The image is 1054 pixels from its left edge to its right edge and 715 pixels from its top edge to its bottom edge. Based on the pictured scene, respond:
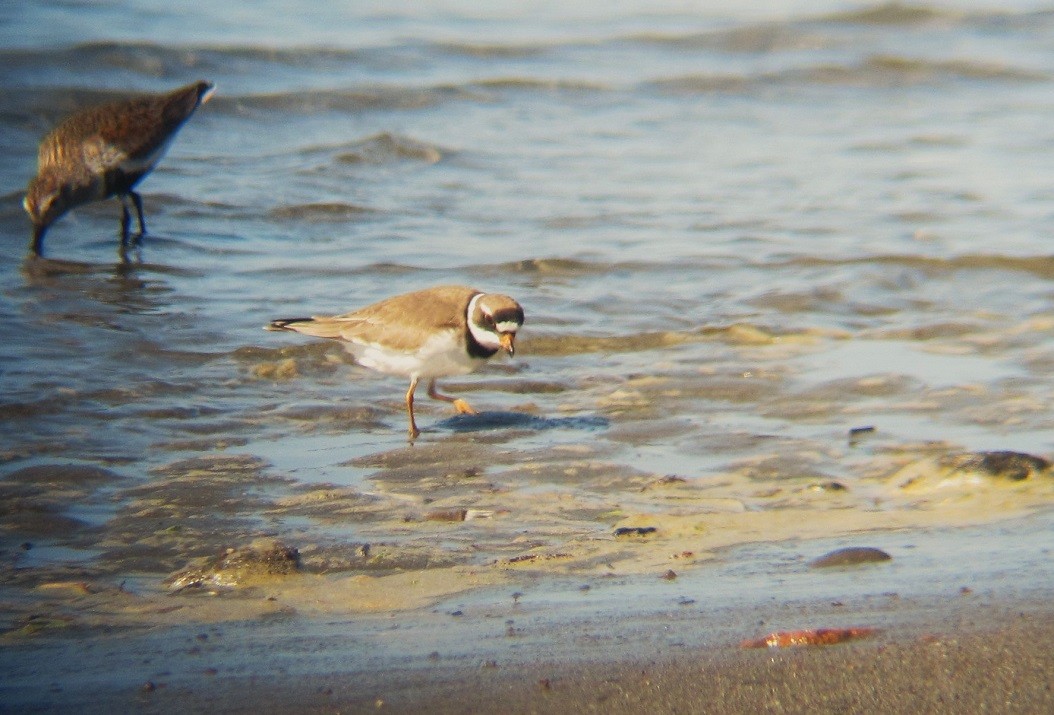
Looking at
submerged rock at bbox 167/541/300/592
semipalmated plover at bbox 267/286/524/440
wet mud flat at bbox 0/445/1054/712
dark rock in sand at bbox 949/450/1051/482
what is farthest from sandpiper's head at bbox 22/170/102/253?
dark rock in sand at bbox 949/450/1051/482

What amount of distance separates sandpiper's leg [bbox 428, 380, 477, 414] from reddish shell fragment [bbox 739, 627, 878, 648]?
3126 millimetres

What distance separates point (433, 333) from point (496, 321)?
0.32m

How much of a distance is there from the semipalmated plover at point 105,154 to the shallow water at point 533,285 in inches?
12.8

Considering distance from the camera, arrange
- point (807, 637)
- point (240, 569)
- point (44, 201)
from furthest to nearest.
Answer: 1. point (44, 201)
2. point (240, 569)
3. point (807, 637)

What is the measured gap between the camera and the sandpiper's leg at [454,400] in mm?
6812

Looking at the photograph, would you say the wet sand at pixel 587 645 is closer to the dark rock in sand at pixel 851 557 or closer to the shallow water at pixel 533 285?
the dark rock in sand at pixel 851 557

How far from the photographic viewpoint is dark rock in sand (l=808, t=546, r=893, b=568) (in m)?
4.51

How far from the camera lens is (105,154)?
11.0 metres

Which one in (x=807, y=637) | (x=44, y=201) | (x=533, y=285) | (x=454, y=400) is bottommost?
(x=533, y=285)

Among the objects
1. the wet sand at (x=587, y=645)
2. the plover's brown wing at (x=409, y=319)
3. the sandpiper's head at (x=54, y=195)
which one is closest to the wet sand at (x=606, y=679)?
the wet sand at (x=587, y=645)

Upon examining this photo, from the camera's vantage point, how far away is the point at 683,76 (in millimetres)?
17078

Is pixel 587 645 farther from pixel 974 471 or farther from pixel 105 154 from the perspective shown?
pixel 105 154

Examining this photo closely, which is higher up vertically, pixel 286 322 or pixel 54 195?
pixel 286 322

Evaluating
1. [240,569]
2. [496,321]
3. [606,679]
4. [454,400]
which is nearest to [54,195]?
[454,400]
